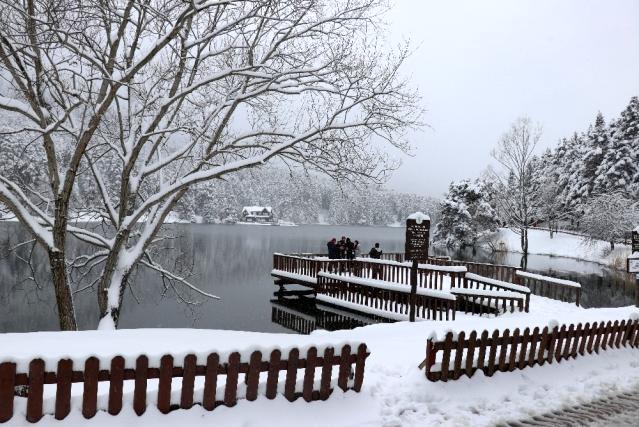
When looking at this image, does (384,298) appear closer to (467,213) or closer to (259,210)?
(467,213)

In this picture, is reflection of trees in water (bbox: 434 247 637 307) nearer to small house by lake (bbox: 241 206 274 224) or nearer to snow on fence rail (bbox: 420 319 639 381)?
snow on fence rail (bbox: 420 319 639 381)

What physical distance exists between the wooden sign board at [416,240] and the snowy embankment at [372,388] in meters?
4.81

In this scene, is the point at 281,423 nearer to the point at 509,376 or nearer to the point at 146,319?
the point at 509,376

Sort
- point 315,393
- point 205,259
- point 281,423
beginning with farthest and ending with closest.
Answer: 1. point 205,259
2. point 315,393
3. point 281,423

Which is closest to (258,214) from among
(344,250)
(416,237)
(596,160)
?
(596,160)

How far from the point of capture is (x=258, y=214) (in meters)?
146

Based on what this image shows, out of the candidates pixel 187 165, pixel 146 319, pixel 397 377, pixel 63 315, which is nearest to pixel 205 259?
pixel 146 319

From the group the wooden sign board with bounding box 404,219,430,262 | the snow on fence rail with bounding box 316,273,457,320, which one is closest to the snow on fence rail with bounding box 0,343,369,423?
the wooden sign board with bounding box 404,219,430,262

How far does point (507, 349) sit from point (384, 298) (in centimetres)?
1006

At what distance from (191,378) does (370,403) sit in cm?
231

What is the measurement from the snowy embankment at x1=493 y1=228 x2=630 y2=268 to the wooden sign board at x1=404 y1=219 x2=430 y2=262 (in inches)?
1129

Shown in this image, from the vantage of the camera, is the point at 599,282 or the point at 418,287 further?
the point at 599,282

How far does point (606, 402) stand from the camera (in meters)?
6.76

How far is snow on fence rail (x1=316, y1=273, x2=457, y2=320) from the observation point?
1448 centimetres
